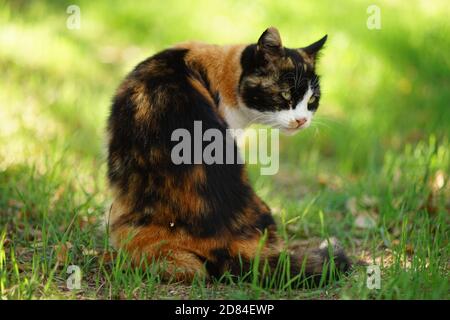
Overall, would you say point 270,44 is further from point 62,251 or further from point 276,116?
point 62,251

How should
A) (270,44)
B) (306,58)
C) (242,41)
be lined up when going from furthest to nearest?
(242,41) < (306,58) < (270,44)

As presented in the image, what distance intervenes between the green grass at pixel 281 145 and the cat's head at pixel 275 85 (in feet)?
0.98

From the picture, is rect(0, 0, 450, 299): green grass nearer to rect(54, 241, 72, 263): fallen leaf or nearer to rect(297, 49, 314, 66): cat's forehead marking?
rect(54, 241, 72, 263): fallen leaf

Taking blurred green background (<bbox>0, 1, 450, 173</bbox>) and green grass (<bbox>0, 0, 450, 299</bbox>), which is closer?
green grass (<bbox>0, 0, 450, 299</bbox>)

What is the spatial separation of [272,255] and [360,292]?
43 centimetres

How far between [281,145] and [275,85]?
2.26m

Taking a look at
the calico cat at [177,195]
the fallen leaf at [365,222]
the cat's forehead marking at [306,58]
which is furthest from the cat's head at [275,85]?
the fallen leaf at [365,222]

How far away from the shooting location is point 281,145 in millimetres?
5309

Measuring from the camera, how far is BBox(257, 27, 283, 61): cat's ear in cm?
300

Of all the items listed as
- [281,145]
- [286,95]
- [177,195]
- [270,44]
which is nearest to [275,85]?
[286,95]

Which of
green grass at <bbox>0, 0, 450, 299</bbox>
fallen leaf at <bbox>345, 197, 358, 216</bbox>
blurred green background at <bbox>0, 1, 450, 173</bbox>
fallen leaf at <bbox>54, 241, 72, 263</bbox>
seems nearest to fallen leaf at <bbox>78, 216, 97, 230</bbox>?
green grass at <bbox>0, 0, 450, 299</bbox>

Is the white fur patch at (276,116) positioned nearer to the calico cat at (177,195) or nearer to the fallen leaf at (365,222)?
the calico cat at (177,195)

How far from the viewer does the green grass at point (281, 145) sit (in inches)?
104
